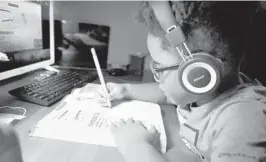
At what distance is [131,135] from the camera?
56 centimetres

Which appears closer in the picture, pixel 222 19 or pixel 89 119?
pixel 222 19

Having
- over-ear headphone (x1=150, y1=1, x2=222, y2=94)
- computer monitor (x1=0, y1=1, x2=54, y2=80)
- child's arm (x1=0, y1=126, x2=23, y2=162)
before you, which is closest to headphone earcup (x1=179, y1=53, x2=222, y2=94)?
over-ear headphone (x1=150, y1=1, x2=222, y2=94)

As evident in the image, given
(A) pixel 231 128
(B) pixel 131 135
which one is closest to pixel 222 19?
(A) pixel 231 128

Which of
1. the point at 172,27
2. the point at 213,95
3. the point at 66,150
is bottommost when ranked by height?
the point at 66,150

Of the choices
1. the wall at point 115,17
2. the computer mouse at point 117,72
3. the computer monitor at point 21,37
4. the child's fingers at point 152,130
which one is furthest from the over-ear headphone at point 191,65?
the wall at point 115,17

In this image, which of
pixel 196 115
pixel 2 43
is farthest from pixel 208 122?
pixel 2 43

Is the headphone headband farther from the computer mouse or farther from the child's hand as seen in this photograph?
the computer mouse

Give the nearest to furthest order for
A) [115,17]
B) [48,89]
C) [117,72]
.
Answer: [48,89], [117,72], [115,17]

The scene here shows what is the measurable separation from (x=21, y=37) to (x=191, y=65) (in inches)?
26.7

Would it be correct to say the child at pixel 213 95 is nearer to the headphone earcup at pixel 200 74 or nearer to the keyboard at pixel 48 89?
the headphone earcup at pixel 200 74

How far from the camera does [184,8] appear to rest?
0.51 meters

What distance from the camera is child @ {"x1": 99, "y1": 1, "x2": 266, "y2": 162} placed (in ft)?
1.48

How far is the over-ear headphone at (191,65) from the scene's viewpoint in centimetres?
50

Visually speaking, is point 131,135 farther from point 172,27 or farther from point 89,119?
point 172,27
